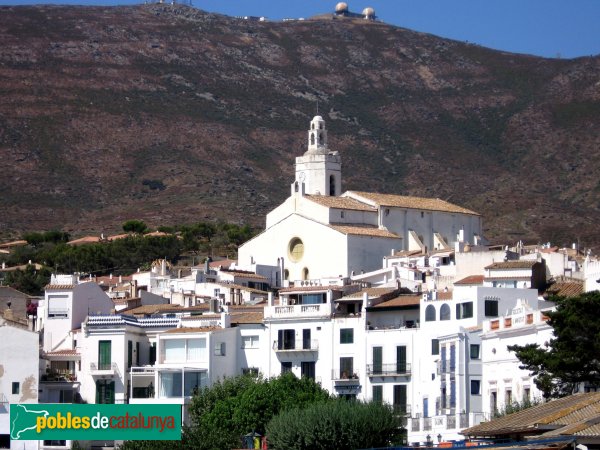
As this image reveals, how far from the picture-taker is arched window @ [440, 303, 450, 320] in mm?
69156

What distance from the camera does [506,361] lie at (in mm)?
60000

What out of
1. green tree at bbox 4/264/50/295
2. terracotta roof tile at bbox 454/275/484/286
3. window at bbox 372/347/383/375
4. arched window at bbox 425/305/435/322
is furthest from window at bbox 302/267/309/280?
arched window at bbox 425/305/435/322

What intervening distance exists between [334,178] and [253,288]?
93.6 feet

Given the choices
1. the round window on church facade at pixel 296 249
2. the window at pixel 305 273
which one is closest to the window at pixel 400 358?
the window at pixel 305 273

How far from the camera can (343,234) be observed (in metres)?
109

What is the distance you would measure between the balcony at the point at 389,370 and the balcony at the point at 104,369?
35.8 ft

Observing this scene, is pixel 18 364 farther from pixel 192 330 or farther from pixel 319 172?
pixel 319 172

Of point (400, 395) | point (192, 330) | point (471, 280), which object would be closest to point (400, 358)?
point (400, 395)

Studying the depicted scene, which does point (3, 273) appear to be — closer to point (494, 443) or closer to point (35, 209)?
Answer: point (35, 209)

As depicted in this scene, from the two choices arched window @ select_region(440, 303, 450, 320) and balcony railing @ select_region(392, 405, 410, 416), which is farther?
arched window @ select_region(440, 303, 450, 320)

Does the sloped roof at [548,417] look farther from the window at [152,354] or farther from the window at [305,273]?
the window at [305,273]

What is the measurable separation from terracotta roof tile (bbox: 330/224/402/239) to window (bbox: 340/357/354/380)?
35992 mm

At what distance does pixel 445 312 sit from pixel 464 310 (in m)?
1.62

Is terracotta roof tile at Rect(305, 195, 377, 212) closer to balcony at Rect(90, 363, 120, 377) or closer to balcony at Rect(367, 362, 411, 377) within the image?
balcony at Rect(90, 363, 120, 377)
